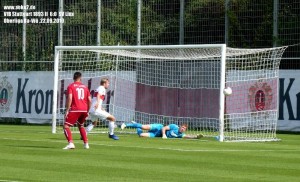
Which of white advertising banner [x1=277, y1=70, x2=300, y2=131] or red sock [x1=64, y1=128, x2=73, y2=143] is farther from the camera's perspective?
white advertising banner [x1=277, y1=70, x2=300, y2=131]

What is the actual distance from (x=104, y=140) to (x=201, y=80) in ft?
29.3

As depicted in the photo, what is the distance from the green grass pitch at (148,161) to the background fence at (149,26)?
8795 millimetres

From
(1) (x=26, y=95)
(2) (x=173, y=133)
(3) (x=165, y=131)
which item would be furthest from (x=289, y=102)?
(1) (x=26, y=95)

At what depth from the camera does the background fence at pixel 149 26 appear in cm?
3362

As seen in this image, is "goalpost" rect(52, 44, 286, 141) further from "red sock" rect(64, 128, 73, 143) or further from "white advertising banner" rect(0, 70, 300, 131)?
"red sock" rect(64, 128, 73, 143)

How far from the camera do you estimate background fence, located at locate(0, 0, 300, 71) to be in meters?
33.6

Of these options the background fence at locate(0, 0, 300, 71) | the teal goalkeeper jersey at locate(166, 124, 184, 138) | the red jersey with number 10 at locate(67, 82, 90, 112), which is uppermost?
the background fence at locate(0, 0, 300, 71)

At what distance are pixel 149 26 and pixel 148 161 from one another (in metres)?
19.1

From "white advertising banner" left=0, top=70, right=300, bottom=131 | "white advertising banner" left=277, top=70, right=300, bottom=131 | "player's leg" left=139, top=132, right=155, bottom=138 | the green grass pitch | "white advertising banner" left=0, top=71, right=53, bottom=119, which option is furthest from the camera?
"white advertising banner" left=0, top=71, right=53, bottom=119

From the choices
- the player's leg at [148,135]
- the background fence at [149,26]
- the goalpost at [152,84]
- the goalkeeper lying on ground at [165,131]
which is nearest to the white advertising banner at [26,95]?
the background fence at [149,26]

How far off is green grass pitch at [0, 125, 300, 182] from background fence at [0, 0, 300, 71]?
346 inches

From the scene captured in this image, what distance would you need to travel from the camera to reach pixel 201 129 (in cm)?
3256

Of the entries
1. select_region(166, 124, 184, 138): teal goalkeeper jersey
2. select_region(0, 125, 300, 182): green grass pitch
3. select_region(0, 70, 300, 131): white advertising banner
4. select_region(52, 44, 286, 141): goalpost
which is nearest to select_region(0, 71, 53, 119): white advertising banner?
select_region(0, 70, 300, 131): white advertising banner

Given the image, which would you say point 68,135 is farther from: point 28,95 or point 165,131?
point 28,95
